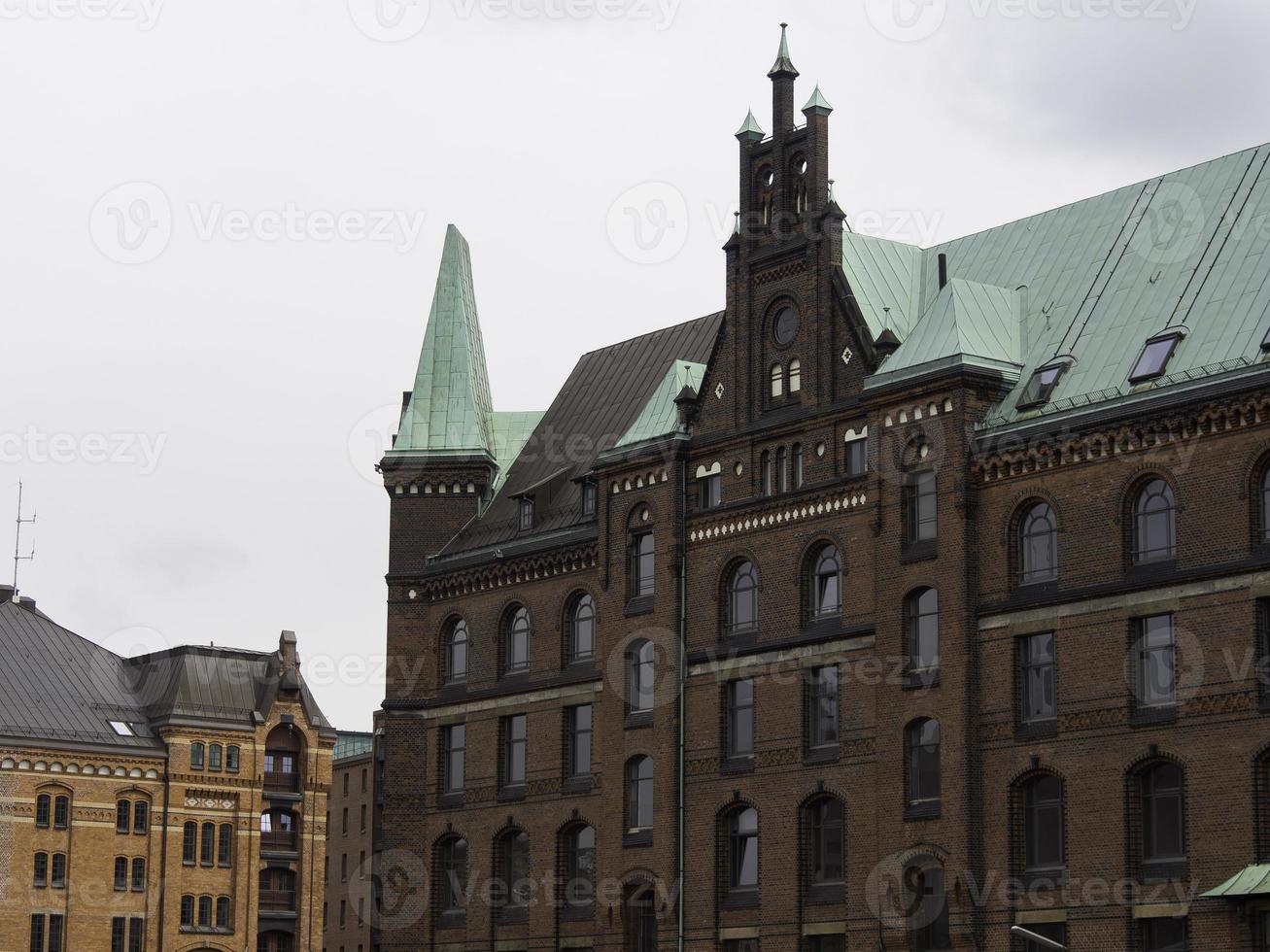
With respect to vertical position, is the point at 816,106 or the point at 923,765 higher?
the point at 816,106

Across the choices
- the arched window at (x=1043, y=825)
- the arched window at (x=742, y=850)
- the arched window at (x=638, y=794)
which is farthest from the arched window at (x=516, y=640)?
the arched window at (x=1043, y=825)

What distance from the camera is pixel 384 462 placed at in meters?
67.2

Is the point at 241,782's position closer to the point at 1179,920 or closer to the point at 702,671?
the point at 702,671

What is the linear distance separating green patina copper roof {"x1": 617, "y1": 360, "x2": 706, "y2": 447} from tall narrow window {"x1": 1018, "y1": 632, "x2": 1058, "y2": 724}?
44.9 ft

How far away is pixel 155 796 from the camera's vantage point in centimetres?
10181

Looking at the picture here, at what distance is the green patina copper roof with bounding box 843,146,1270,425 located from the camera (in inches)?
1879

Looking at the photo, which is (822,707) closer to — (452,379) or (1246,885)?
(1246,885)

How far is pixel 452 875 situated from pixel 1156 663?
25.5 meters

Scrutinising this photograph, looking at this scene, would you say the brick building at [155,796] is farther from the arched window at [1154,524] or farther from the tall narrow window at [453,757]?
the arched window at [1154,524]

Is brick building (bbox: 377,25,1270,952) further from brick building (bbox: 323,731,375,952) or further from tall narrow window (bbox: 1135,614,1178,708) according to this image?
brick building (bbox: 323,731,375,952)

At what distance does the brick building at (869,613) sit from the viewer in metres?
45.3

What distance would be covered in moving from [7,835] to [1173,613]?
212 feet

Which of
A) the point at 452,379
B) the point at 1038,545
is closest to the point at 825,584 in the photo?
the point at 1038,545

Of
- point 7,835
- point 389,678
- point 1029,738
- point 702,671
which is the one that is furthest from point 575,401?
point 7,835
